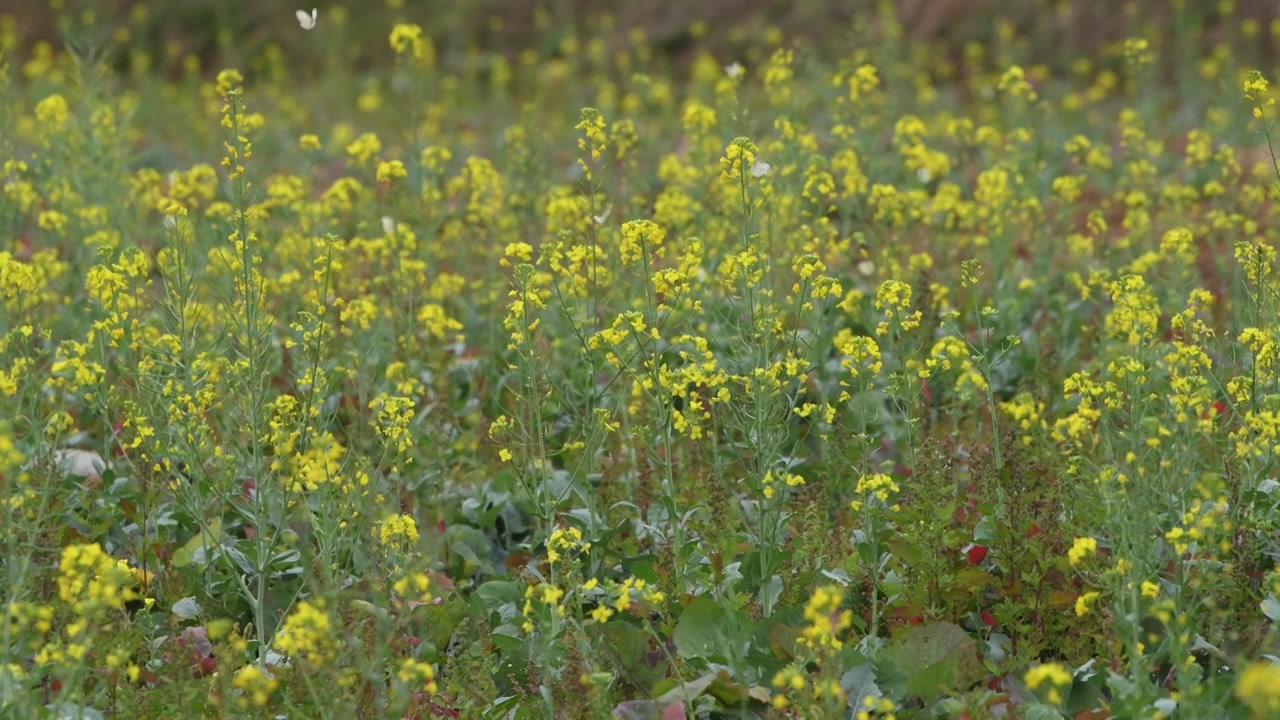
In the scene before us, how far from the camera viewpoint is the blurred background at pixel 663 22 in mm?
13867

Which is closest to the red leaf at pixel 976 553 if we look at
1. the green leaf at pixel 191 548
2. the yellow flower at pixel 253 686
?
the yellow flower at pixel 253 686

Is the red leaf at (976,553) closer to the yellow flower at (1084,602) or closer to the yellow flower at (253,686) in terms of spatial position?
the yellow flower at (1084,602)

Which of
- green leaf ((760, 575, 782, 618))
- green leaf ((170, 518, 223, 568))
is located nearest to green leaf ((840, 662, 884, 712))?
green leaf ((760, 575, 782, 618))

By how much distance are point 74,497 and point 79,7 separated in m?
15.1

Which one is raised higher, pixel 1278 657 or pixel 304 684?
pixel 304 684

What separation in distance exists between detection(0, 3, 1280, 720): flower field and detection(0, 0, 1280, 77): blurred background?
5.51 m

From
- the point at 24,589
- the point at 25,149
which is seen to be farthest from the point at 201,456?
the point at 25,149

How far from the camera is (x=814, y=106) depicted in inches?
442

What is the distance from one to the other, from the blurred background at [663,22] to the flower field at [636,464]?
217 inches

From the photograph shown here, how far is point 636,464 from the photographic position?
5145 millimetres

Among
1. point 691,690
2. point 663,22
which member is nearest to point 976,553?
point 691,690

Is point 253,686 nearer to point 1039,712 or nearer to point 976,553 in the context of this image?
point 1039,712

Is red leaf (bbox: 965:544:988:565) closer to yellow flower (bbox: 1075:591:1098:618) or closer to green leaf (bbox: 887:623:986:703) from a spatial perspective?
green leaf (bbox: 887:623:986:703)

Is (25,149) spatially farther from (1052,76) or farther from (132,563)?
(1052,76)
